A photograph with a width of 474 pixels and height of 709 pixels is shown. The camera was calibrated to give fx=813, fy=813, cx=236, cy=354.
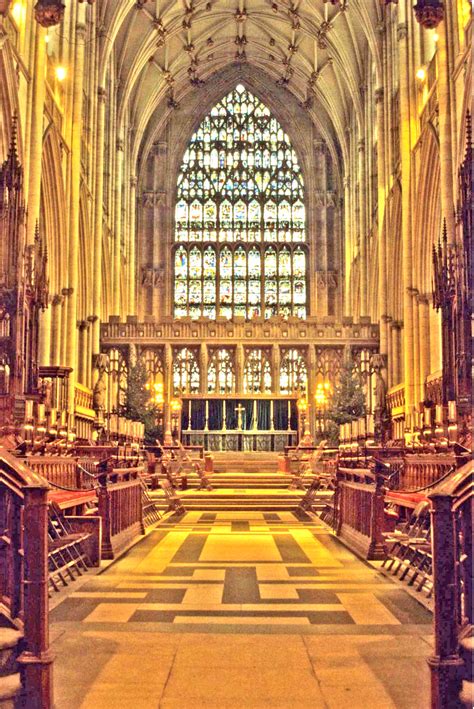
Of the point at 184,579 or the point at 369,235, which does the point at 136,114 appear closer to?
the point at 369,235

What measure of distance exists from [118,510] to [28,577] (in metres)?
6.48

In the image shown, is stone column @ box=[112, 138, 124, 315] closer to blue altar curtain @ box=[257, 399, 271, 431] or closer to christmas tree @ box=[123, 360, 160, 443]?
christmas tree @ box=[123, 360, 160, 443]

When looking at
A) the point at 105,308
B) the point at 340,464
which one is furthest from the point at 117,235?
the point at 340,464

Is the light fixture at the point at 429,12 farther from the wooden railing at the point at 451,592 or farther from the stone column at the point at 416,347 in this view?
the stone column at the point at 416,347

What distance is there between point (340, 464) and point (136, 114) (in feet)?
101

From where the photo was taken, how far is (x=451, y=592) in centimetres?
382

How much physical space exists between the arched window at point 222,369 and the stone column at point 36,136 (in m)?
11.9

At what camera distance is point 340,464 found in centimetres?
1463

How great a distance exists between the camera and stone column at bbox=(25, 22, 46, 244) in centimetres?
2000

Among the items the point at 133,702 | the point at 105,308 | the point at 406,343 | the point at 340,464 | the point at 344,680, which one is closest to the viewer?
the point at 133,702

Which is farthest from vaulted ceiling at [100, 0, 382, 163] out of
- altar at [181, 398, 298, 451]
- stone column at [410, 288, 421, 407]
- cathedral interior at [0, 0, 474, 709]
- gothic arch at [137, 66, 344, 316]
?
altar at [181, 398, 298, 451]

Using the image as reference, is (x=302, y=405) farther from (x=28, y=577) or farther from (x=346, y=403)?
(x=28, y=577)

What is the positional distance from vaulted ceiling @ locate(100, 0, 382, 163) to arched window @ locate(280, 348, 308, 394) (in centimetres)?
1237

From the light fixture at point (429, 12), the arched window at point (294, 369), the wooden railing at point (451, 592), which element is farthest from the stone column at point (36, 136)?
the wooden railing at point (451, 592)
